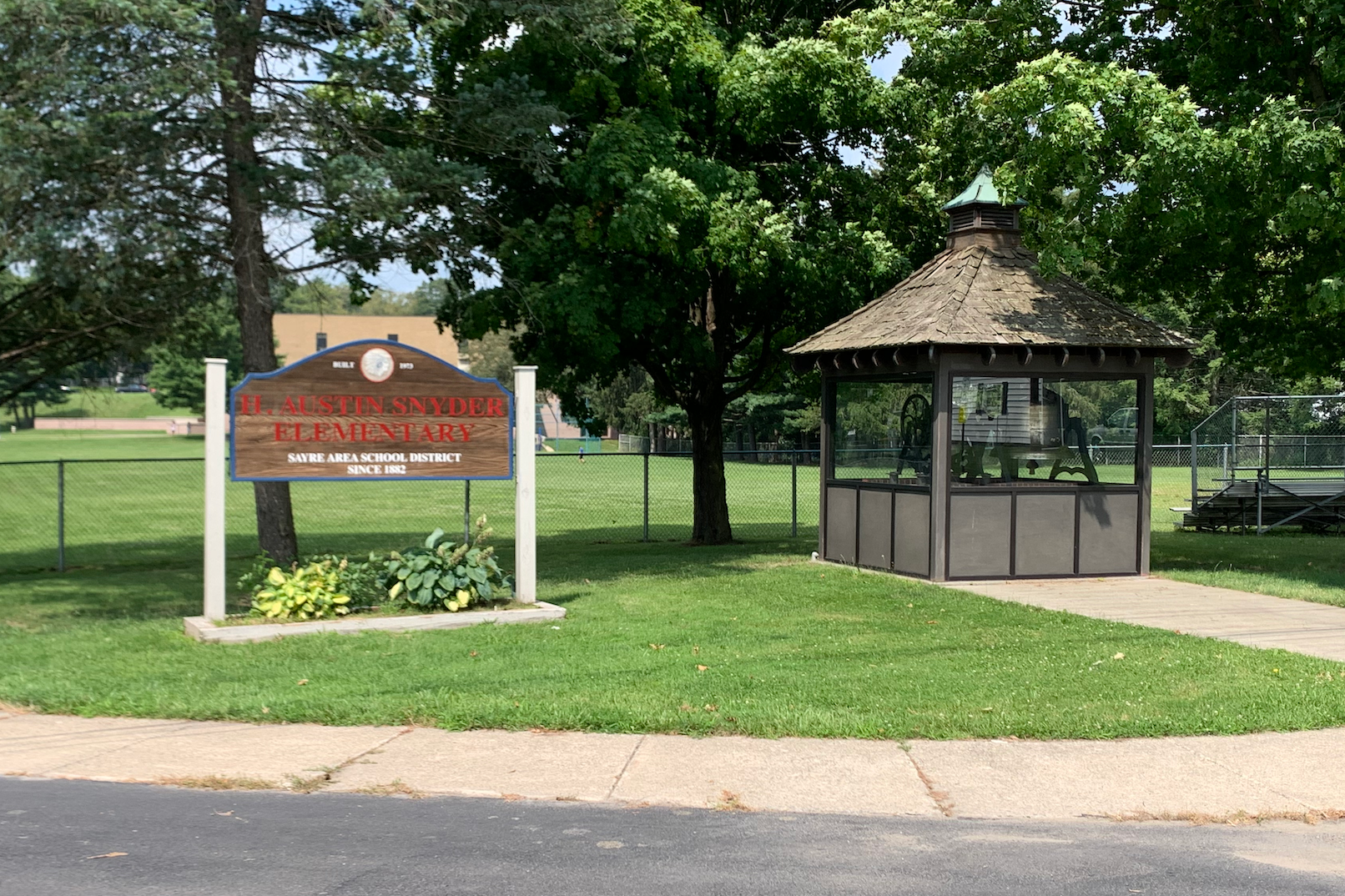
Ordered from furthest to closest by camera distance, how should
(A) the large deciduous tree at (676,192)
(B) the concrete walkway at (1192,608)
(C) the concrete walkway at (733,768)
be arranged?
1. (A) the large deciduous tree at (676,192)
2. (B) the concrete walkway at (1192,608)
3. (C) the concrete walkway at (733,768)

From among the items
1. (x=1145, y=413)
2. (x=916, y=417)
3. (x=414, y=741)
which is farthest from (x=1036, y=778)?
(x=1145, y=413)

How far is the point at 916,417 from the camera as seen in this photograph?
15.3 m

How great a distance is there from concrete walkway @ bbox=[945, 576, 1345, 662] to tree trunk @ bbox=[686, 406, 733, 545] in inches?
266

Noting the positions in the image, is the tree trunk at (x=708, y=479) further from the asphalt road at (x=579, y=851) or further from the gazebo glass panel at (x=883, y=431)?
the asphalt road at (x=579, y=851)

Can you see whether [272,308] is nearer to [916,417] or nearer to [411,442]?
[411,442]

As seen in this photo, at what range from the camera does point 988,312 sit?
15156 millimetres

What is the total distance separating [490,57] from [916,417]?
7.69m

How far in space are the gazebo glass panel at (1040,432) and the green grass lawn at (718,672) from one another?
2.48 meters

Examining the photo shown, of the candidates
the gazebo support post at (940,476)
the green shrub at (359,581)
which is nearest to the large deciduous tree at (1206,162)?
the gazebo support post at (940,476)

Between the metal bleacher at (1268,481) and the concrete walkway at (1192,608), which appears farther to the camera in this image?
the metal bleacher at (1268,481)

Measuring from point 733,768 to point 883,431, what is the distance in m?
9.61

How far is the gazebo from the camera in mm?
14828

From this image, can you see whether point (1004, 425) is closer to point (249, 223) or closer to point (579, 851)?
point (249, 223)

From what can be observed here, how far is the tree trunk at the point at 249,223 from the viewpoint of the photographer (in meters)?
13.6
